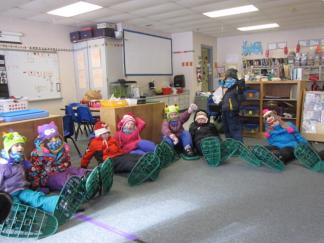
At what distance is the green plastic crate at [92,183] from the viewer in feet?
7.52

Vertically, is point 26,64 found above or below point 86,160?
above

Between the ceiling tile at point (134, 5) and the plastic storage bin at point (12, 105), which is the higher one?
the ceiling tile at point (134, 5)

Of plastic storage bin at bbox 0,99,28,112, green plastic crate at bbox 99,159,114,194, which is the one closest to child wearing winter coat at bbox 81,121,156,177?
green plastic crate at bbox 99,159,114,194

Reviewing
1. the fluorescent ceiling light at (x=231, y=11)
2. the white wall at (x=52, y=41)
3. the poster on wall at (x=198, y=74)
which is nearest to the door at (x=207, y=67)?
the poster on wall at (x=198, y=74)

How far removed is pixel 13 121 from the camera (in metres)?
2.70

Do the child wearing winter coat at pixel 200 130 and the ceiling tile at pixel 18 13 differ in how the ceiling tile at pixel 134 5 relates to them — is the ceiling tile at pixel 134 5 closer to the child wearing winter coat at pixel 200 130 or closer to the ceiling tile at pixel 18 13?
the ceiling tile at pixel 18 13

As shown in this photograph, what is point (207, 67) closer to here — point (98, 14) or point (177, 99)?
point (177, 99)

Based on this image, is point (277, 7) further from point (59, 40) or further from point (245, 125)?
point (59, 40)

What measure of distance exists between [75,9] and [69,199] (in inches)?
159

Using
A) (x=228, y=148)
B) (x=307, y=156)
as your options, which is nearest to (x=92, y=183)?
(x=228, y=148)

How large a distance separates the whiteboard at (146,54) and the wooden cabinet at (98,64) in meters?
0.27

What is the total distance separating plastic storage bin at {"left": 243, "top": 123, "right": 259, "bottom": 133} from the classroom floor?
1854 mm

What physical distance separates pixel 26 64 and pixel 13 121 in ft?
11.1

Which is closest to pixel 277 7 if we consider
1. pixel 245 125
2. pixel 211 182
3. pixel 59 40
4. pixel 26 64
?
pixel 245 125
